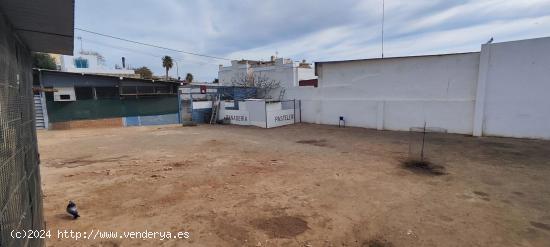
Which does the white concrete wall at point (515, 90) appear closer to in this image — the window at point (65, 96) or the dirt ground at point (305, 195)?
the dirt ground at point (305, 195)

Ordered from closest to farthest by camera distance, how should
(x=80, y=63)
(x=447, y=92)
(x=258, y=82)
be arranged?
(x=447, y=92) → (x=258, y=82) → (x=80, y=63)

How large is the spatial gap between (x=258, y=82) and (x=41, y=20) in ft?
79.6

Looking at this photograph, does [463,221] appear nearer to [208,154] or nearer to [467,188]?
[467,188]

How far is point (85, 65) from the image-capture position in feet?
129

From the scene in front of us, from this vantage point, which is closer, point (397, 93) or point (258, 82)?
point (397, 93)

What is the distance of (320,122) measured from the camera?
18.3 metres

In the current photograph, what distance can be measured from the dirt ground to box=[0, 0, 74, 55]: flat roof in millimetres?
2710

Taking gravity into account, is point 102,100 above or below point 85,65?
below

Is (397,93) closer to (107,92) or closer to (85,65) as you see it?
(107,92)

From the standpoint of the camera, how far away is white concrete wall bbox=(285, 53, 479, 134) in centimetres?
1330

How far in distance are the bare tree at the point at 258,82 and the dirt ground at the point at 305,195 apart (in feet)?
42.0

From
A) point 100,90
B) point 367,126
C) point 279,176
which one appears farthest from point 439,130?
point 100,90

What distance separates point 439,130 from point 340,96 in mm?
5823

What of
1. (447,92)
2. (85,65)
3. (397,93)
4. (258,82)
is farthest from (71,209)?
(85,65)
